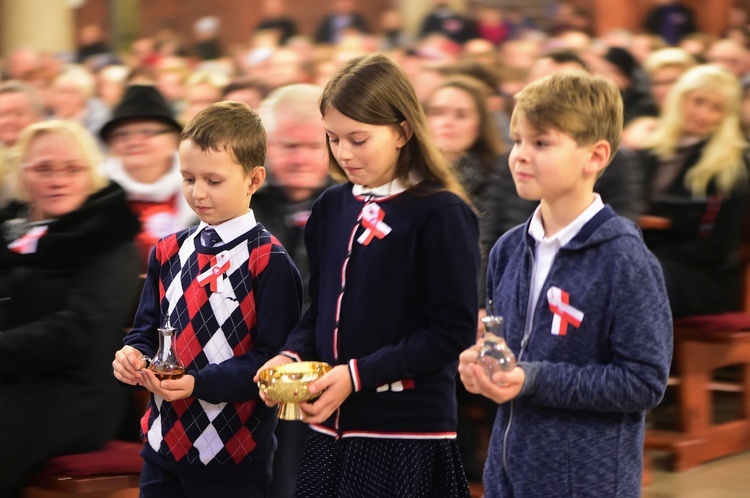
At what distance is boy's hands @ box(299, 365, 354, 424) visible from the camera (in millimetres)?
2391

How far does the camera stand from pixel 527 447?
88.6 inches

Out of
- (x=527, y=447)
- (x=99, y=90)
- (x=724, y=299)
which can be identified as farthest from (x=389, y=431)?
(x=99, y=90)

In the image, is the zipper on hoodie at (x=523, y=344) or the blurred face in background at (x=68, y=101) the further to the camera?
the blurred face in background at (x=68, y=101)

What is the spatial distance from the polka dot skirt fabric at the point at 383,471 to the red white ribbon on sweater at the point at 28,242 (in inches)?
56.0

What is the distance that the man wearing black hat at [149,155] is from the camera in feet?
15.7

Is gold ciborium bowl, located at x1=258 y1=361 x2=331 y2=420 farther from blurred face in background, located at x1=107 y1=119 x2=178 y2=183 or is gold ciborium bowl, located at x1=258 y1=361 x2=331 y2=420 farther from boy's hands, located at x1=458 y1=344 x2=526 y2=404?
blurred face in background, located at x1=107 y1=119 x2=178 y2=183

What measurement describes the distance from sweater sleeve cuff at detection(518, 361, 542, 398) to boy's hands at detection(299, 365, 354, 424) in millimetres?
425

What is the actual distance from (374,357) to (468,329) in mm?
221

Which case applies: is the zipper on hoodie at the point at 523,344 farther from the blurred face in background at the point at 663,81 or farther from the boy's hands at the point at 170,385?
the blurred face in background at the point at 663,81

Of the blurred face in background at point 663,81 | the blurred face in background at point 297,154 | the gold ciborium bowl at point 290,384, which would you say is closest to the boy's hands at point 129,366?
the gold ciborium bowl at point 290,384

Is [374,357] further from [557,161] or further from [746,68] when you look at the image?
[746,68]

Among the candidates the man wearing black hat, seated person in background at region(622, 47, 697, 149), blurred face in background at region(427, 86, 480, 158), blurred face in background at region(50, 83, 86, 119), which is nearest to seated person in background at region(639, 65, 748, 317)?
blurred face in background at region(427, 86, 480, 158)

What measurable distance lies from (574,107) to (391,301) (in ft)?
2.00

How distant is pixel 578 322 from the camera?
2.20 metres
